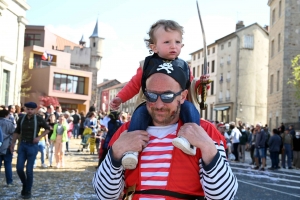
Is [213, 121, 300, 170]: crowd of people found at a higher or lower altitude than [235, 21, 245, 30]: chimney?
lower

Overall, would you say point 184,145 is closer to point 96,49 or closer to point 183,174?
point 183,174

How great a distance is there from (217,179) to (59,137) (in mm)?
12277

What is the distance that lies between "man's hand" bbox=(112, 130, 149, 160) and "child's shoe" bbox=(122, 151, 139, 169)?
0.09ft

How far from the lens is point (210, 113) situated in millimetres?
63344

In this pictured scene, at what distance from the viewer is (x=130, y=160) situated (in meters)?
2.30

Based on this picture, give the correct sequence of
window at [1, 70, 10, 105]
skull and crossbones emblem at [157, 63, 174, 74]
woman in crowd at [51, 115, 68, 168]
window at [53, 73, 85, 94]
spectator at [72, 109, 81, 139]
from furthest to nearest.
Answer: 1. window at [53, 73, 85, 94]
2. window at [1, 70, 10, 105]
3. spectator at [72, 109, 81, 139]
4. woman in crowd at [51, 115, 68, 168]
5. skull and crossbones emblem at [157, 63, 174, 74]

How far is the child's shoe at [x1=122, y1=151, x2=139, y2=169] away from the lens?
7.54ft

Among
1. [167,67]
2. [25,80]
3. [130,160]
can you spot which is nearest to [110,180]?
[130,160]

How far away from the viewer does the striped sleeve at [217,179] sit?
223 cm

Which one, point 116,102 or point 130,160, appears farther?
point 116,102

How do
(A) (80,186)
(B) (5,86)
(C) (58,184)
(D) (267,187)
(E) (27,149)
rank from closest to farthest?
1. (E) (27,149)
2. (A) (80,186)
3. (C) (58,184)
4. (D) (267,187)
5. (B) (5,86)

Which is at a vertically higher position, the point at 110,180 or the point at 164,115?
the point at 164,115

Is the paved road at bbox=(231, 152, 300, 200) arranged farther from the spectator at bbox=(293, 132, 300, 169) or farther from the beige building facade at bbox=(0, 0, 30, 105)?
the beige building facade at bbox=(0, 0, 30, 105)

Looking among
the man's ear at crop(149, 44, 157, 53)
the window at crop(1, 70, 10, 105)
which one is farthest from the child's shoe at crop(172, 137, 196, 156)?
the window at crop(1, 70, 10, 105)
